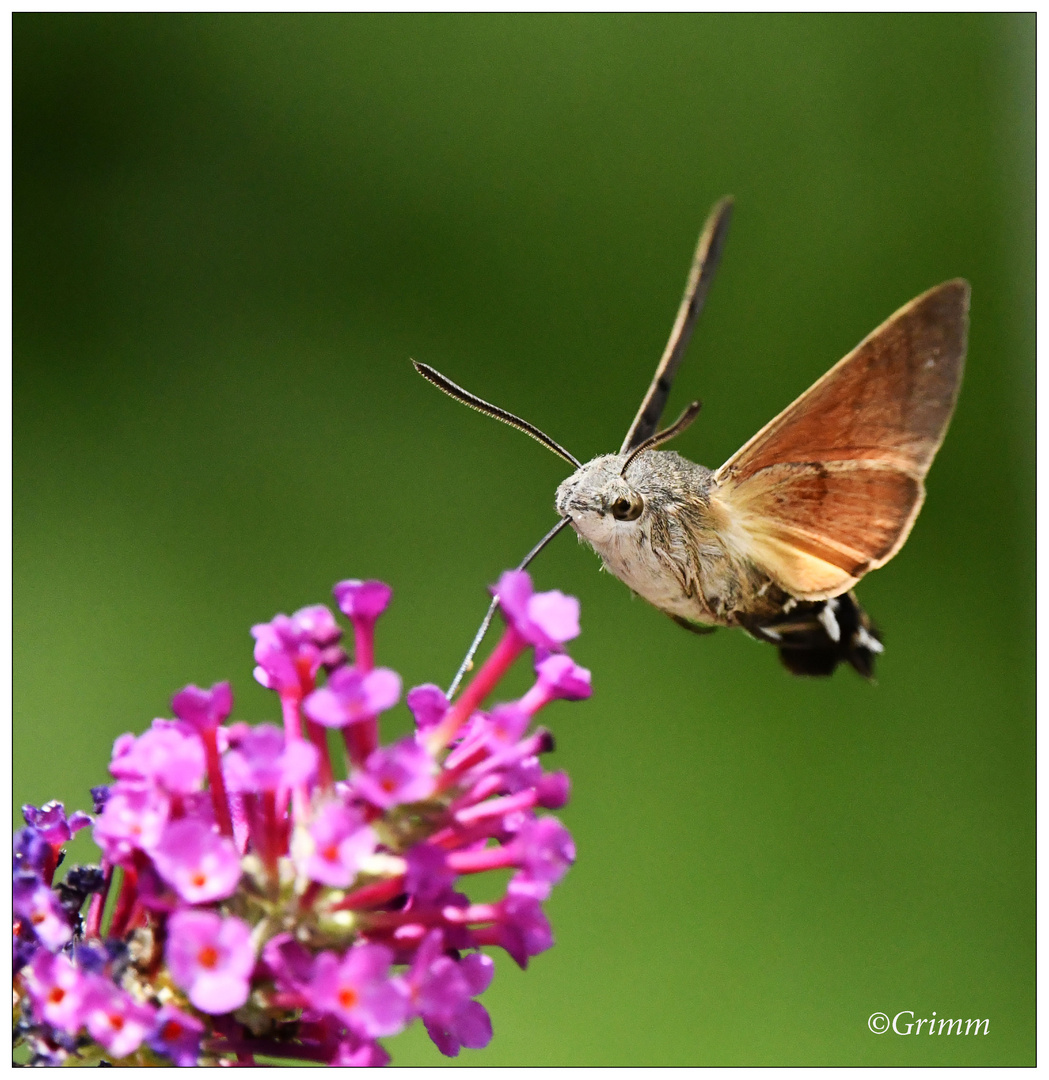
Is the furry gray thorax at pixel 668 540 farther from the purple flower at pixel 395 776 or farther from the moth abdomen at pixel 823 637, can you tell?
the purple flower at pixel 395 776

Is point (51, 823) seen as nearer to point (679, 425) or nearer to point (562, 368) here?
point (679, 425)

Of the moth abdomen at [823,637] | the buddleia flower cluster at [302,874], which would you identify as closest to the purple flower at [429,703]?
the buddleia flower cluster at [302,874]

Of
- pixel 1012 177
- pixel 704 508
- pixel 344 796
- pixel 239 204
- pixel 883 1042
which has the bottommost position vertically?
pixel 344 796

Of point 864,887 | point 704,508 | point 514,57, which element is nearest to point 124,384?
point 514,57

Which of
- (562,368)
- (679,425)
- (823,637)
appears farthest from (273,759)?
(562,368)

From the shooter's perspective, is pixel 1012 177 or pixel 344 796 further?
pixel 1012 177

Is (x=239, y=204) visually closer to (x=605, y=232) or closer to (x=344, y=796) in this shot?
(x=605, y=232)
